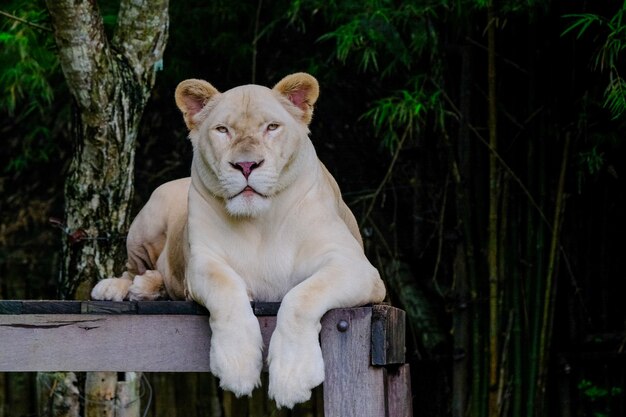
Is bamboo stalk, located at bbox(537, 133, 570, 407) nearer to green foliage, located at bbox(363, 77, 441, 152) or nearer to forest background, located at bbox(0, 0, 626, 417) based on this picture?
forest background, located at bbox(0, 0, 626, 417)

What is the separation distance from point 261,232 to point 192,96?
469mm

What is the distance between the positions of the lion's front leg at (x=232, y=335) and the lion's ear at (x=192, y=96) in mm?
595

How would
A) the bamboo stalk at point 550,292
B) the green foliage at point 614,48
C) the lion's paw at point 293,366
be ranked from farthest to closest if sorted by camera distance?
the bamboo stalk at point 550,292, the green foliage at point 614,48, the lion's paw at point 293,366

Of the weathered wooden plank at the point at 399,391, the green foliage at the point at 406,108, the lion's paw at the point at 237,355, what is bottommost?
the weathered wooden plank at the point at 399,391

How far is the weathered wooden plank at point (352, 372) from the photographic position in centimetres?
267

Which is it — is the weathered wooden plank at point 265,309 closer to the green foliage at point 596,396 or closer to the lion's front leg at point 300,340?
the lion's front leg at point 300,340

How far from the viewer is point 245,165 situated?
2.92 m

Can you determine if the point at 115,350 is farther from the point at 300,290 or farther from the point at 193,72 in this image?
the point at 193,72

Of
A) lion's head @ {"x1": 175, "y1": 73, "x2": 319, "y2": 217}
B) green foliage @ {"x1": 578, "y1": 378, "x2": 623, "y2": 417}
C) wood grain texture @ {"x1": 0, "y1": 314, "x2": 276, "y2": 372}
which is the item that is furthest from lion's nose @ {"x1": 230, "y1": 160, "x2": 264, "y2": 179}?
green foliage @ {"x1": 578, "y1": 378, "x2": 623, "y2": 417}

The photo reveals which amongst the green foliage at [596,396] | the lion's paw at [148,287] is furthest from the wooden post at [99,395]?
the green foliage at [596,396]

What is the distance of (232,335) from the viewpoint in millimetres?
2701

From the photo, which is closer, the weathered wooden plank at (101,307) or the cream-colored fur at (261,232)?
the cream-colored fur at (261,232)

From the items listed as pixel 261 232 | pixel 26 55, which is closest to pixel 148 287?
pixel 261 232

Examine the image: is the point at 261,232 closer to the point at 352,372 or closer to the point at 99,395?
the point at 352,372
